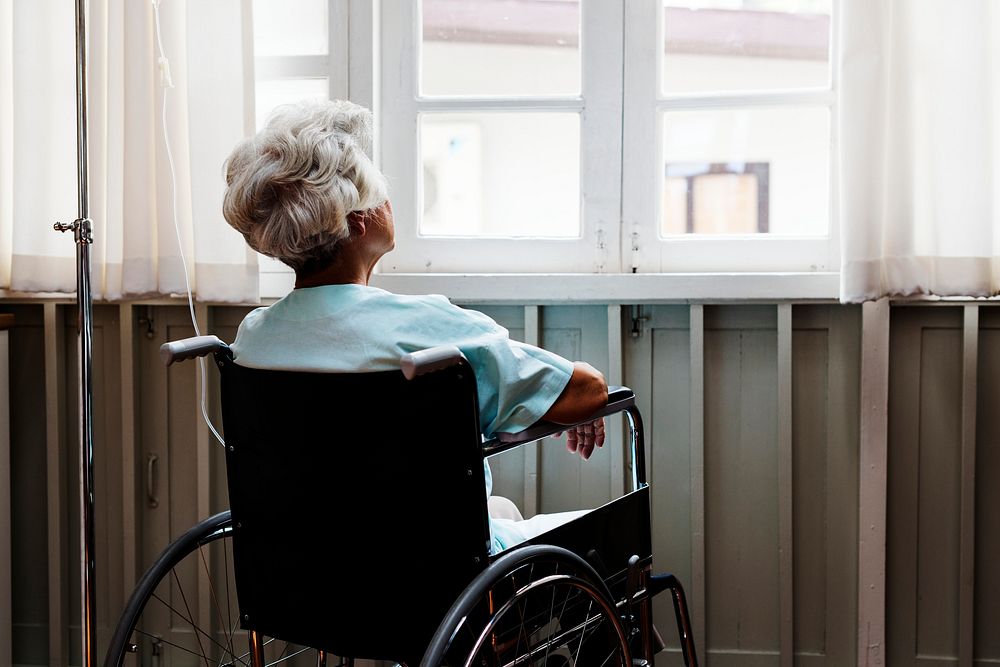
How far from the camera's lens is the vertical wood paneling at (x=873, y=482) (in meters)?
1.87

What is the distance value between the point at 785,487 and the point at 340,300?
1187mm

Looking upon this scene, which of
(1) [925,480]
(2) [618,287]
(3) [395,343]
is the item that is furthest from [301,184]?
(1) [925,480]

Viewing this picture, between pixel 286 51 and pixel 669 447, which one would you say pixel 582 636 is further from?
pixel 286 51

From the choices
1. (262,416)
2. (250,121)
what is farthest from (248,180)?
(250,121)

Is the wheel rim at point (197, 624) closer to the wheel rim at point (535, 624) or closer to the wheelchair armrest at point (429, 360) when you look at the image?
the wheel rim at point (535, 624)

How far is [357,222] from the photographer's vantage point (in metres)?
1.27

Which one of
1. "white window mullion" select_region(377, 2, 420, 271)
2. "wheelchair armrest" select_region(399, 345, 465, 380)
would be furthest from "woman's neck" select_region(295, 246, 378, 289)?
"white window mullion" select_region(377, 2, 420, 271)

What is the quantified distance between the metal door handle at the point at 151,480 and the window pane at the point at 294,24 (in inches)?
38.5

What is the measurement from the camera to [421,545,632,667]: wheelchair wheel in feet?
3.39

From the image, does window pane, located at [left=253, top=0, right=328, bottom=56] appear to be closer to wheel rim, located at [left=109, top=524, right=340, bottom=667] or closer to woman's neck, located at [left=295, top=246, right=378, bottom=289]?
woman's neck, located at [left=295, top=246, right=378, bottom=289]

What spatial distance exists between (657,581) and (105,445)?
137 centimetres

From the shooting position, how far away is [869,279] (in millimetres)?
1773

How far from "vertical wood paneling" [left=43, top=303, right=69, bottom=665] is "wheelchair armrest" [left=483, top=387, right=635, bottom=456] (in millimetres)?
1374

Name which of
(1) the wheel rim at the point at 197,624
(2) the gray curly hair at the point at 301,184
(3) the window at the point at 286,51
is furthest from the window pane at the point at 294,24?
(1) the wheel rim at the point at 197,624
